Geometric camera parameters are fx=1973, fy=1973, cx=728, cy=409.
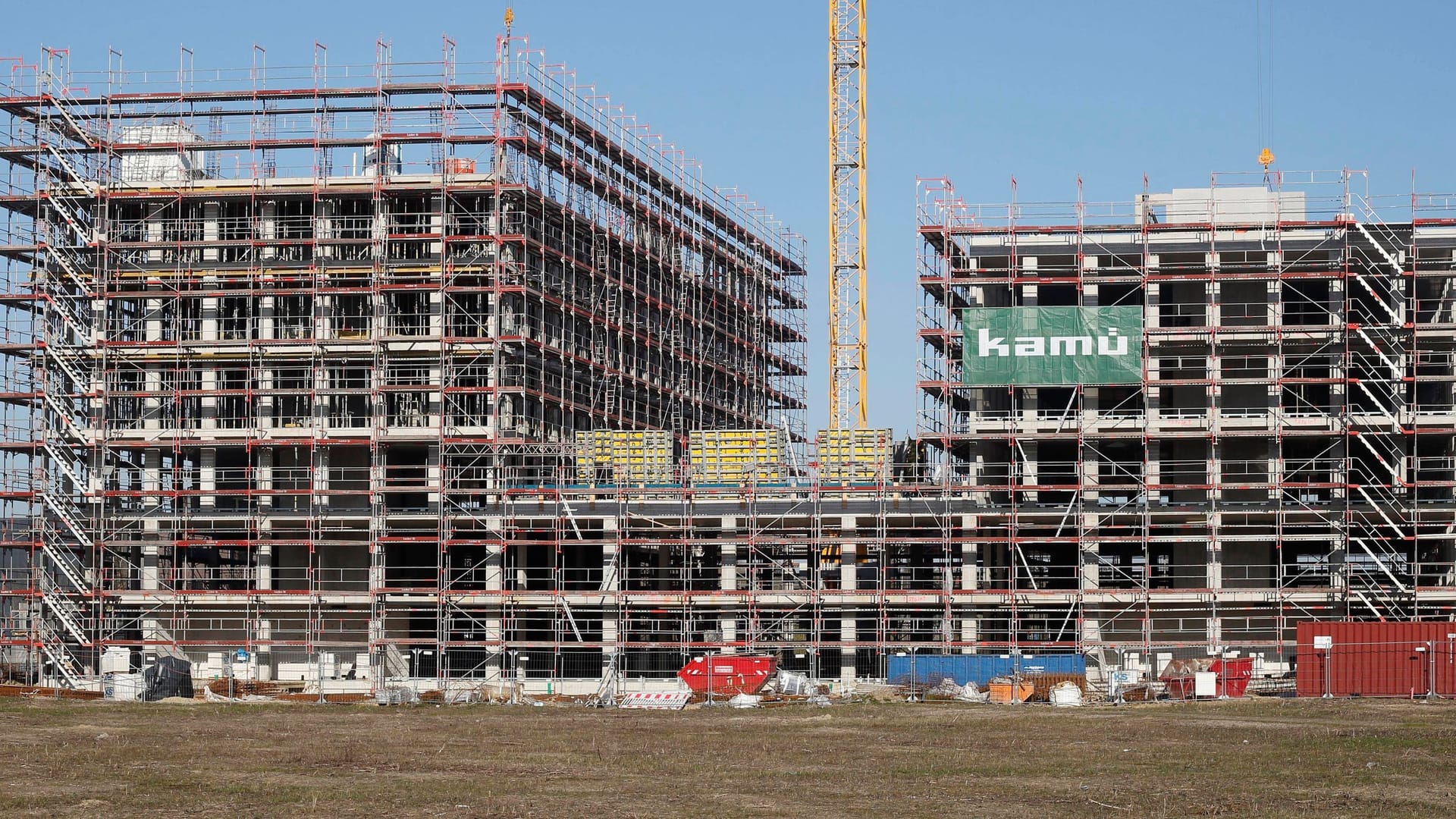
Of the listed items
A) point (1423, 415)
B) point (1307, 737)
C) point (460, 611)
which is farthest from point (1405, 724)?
point (460, 611)

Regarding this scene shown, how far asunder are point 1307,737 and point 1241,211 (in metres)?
35.1

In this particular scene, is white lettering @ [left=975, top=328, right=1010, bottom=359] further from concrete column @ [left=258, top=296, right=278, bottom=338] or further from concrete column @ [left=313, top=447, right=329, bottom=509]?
concrete column @ [left=258, top=296, right=278, bottom=338]

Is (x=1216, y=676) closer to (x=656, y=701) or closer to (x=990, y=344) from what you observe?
(x=990, y=344)

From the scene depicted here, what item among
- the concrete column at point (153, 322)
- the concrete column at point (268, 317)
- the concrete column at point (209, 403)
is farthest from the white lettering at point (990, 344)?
the concrete column at point (153, 322)

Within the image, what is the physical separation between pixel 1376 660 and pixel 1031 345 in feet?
56.8

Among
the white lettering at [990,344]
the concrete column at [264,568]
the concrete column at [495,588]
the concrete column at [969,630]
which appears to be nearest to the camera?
the concrete column at [969,630]

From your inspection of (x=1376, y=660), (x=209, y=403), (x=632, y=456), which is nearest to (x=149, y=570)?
(x=209, y=403)

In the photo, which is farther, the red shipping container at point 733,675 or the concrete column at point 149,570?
the concrete column at point 149,570

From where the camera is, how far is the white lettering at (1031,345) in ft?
230

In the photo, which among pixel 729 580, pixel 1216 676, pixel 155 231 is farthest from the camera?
pixel 155 231

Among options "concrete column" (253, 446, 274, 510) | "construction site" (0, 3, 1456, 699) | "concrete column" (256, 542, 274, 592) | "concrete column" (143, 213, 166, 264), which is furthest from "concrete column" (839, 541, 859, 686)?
"concrete column" (143, 213, 166, 264)

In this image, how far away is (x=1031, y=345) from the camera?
7025 cm

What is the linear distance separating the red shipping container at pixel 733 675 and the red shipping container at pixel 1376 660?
16359mm

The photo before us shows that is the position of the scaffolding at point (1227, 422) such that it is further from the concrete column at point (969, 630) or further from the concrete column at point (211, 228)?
the concrete column at point (211, 228)
